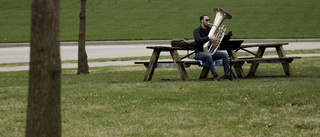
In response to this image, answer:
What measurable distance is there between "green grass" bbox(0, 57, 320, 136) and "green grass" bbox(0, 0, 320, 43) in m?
16.2

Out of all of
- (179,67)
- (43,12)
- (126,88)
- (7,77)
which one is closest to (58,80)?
(43,12)

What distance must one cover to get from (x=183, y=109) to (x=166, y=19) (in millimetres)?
25353

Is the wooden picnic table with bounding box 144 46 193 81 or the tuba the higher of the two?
the tuba

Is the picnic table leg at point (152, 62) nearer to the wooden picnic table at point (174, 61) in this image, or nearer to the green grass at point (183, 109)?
the wooden picnic table at point (174, 61)

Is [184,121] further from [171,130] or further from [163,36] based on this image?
[163,36]

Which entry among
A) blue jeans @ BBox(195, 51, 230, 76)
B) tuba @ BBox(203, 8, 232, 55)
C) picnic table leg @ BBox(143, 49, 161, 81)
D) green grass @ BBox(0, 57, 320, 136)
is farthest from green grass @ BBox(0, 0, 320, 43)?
green grass @ BBox(0, 57, 320, 136)

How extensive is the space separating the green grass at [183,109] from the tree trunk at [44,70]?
5.58 ft

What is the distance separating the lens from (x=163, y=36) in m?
26.1

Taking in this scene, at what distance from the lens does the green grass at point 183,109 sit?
20.7 feet

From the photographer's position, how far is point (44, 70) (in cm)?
438

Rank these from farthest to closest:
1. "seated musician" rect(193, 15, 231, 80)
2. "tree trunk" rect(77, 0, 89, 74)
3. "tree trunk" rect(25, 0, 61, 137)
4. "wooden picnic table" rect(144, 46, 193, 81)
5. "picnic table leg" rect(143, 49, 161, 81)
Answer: "tree trunk" rect(77, 0, 89, 74)
"picnic table leg" rect(143, 49, 161, 81)
"wooden picnic table" rect(144, 46, 193, 81)
"seated musician" rect(193, 15, 231, 80)
"tree trunk" rect(25, 0, 61, 137)

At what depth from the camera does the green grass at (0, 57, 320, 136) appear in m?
6.30

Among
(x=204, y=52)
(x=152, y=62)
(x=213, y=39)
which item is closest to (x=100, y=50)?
(x=152, y=62)

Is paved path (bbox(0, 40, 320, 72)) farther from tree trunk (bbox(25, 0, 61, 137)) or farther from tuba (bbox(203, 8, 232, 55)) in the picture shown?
tree trunk (bbox(25, 0, 61, 137))
